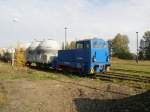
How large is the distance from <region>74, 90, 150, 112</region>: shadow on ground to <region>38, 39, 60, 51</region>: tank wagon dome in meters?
22.1

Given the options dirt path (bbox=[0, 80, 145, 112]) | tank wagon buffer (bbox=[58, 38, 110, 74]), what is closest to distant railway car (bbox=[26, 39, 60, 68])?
tank wagon buffer (bbox=[58, 38, 110, 74])

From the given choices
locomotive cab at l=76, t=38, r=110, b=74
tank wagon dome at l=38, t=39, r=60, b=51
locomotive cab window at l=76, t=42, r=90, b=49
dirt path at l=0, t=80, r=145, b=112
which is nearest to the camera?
→ dirt path at l=0, t=80, r=145, b=112

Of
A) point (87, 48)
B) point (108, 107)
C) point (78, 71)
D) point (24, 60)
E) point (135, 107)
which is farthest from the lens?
point (24, 60)

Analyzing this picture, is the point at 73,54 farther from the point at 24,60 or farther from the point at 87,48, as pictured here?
the point at 24,60

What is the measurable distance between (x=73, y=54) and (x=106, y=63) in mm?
3114

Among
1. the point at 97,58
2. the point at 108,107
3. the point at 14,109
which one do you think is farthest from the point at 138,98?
the point at 97,58

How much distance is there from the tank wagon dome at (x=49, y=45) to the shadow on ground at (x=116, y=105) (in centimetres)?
2210

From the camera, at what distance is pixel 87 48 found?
23969 millimetres

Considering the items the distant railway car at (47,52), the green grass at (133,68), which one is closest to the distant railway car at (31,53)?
the distant railway car at (47,52)

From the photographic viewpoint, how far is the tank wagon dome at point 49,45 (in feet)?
111

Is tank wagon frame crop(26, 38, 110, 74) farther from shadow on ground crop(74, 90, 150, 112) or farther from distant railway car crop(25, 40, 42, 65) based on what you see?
shadow on ground crop(74, 90, 150, 112)

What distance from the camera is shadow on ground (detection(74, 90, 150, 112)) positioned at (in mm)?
9328

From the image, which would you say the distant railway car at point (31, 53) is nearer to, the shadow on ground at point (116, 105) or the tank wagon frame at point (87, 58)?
the tank wagon frame at point (87, 58)

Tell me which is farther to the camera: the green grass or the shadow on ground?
the green grass
